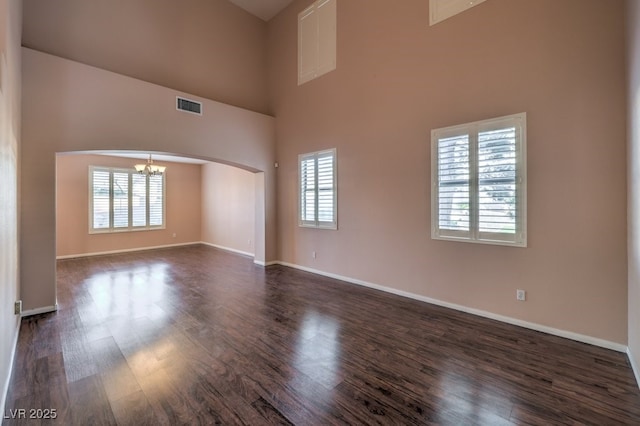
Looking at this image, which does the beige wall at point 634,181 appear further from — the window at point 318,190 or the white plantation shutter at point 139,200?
the white plantation shutter at point 139,200

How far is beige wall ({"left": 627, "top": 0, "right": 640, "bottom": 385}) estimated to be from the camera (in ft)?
7.52

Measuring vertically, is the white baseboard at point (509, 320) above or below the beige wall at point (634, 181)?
below

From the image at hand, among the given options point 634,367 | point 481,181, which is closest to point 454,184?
point 481,181

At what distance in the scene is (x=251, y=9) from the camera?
6.54 metres

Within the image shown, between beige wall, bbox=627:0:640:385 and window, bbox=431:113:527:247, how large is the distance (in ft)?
2.75

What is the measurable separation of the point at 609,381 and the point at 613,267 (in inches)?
44.2

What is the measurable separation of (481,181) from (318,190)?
2962 millimetres

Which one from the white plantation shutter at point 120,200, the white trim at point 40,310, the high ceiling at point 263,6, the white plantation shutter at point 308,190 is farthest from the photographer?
the white plantation shutter at point 120,200

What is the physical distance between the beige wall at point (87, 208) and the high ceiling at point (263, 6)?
5295 millimetres

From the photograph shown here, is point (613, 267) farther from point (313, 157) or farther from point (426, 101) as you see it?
point (313, 157)

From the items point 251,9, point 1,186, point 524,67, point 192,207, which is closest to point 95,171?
point 192,207

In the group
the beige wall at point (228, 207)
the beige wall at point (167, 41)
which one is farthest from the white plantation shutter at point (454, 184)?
the beige wall at point (228, 207)

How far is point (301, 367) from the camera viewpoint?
250cm

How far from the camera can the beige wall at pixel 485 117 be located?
285 cm
